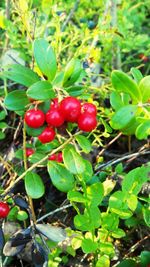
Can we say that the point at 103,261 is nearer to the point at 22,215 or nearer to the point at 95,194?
the point at 95,194

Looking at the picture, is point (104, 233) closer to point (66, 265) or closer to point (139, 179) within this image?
point (139, 179)

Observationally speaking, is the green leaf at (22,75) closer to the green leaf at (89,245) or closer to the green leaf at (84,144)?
the green leaf at (84,144)

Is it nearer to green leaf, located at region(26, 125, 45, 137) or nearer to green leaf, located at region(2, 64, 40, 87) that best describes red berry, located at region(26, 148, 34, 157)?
green leaf, located at region(26, 125, 45, 137)

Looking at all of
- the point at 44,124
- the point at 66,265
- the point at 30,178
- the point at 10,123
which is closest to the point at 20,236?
the point at 30,178

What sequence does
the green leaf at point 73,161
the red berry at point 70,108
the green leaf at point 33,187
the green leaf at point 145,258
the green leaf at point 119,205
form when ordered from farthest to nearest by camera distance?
the green leaf at point 145,258 → the green leaf at point 119,205 → the green leaf at point 33,187 → the green leaf at point 73,161 → the red berry at point 70,108

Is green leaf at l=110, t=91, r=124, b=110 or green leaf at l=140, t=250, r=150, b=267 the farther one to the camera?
green leaf at l=140, t=250, r=150, b=267

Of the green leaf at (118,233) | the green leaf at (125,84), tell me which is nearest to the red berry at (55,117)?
the green leaf at (125,84)

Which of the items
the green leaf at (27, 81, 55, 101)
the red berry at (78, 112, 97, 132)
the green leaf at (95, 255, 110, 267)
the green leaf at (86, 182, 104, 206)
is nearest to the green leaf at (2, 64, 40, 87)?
the green leaf at (27, 81, 55, 101)

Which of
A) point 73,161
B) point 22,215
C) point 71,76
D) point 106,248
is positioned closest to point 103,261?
point 106,248
